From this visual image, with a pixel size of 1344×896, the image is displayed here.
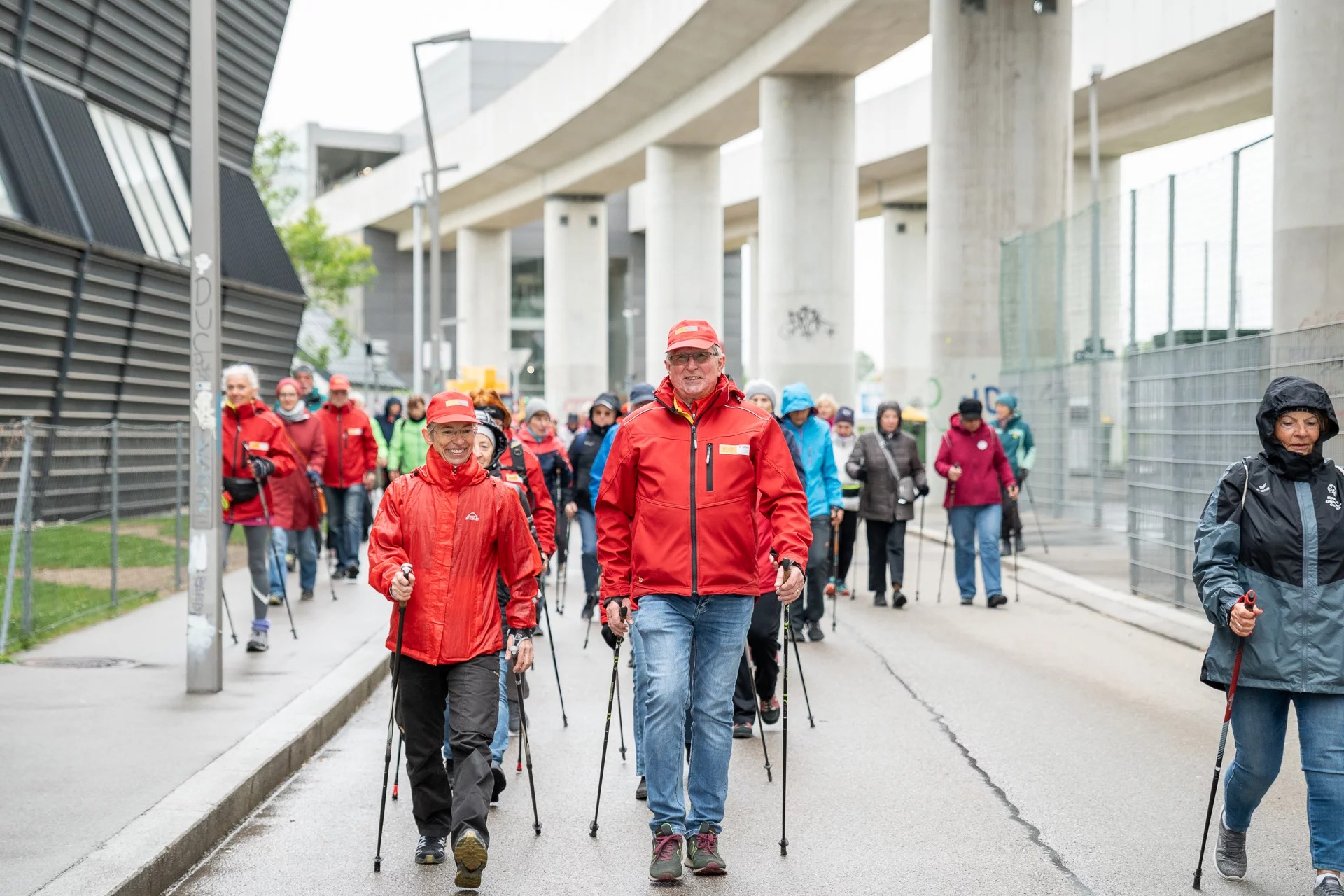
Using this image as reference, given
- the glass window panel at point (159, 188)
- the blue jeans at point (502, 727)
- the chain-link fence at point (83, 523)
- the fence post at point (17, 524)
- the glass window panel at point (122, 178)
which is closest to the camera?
Result: the blue jeans at point (502, 727)

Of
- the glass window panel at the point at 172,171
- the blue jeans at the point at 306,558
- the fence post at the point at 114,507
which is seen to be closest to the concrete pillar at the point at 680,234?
the glass window panel at the point at 172,171

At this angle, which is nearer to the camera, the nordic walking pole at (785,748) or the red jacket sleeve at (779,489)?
the nordic walking pole at (785,748)

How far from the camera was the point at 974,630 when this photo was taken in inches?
514

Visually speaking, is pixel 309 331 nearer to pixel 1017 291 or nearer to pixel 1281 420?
pixel 1017 291

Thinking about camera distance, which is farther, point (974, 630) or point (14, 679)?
point (974, 630)

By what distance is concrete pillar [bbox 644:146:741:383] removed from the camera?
1815 inches

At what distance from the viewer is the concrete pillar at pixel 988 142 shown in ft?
87.5

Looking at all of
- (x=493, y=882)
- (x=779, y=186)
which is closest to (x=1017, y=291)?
(x=779, y=186)

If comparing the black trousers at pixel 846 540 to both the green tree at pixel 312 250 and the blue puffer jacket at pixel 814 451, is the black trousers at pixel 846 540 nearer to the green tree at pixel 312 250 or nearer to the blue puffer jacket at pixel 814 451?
the blue puffer jacket at pixel 814 451

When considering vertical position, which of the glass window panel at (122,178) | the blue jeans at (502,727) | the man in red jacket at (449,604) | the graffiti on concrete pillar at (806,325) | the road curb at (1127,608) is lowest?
the road curb at (1127,608)

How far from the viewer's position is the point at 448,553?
5.93 meters

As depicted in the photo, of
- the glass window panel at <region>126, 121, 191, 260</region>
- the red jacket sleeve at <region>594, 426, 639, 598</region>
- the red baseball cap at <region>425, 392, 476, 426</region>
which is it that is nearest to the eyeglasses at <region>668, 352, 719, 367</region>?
Result: the red jacket sleeve at <region>594, 426, 639, 598</region>

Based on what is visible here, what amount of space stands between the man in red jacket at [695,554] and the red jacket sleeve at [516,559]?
31 centimetres

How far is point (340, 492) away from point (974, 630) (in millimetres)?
6691
